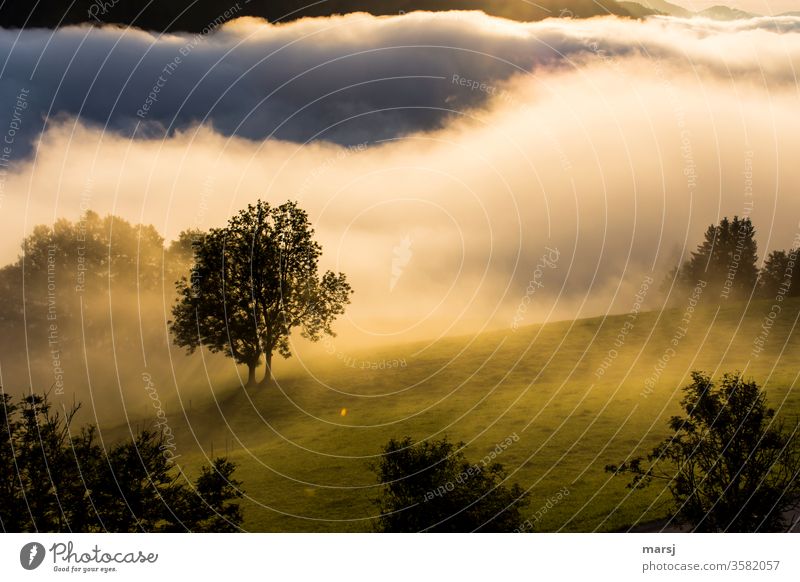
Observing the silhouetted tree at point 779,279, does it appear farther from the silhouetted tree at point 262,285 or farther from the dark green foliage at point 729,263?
the silhouetted tree at point 262,285

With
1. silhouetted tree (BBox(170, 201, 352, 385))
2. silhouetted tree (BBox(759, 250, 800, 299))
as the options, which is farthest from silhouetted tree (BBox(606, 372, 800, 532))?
silhouetted tree (BBox(759, 250, 800, 299))

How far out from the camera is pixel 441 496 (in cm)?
3494

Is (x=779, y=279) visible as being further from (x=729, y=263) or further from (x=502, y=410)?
(x=502, y=410)

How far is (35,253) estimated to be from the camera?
11331 cm

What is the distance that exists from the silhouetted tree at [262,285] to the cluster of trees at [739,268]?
62.0 m

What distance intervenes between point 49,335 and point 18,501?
92.6 metres

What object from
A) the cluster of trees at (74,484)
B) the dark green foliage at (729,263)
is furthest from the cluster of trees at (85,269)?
the dark green foliage at (729,263)

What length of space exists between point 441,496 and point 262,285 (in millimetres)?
38101

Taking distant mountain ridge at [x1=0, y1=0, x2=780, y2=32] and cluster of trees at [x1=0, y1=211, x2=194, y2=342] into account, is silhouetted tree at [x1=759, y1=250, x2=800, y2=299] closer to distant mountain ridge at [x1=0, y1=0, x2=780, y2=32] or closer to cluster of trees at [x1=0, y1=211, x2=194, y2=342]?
distant mountain ridge at [x1=0, y1=0, x2=780, y2=32]

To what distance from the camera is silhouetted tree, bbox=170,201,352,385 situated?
6612 cm

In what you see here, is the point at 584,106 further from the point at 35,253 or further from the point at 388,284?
the point at 35,253

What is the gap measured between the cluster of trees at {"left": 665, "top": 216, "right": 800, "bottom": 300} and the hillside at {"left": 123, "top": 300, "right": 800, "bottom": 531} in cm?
1580

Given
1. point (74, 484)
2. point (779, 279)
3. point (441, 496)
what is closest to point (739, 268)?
Result: point (779, 279)
